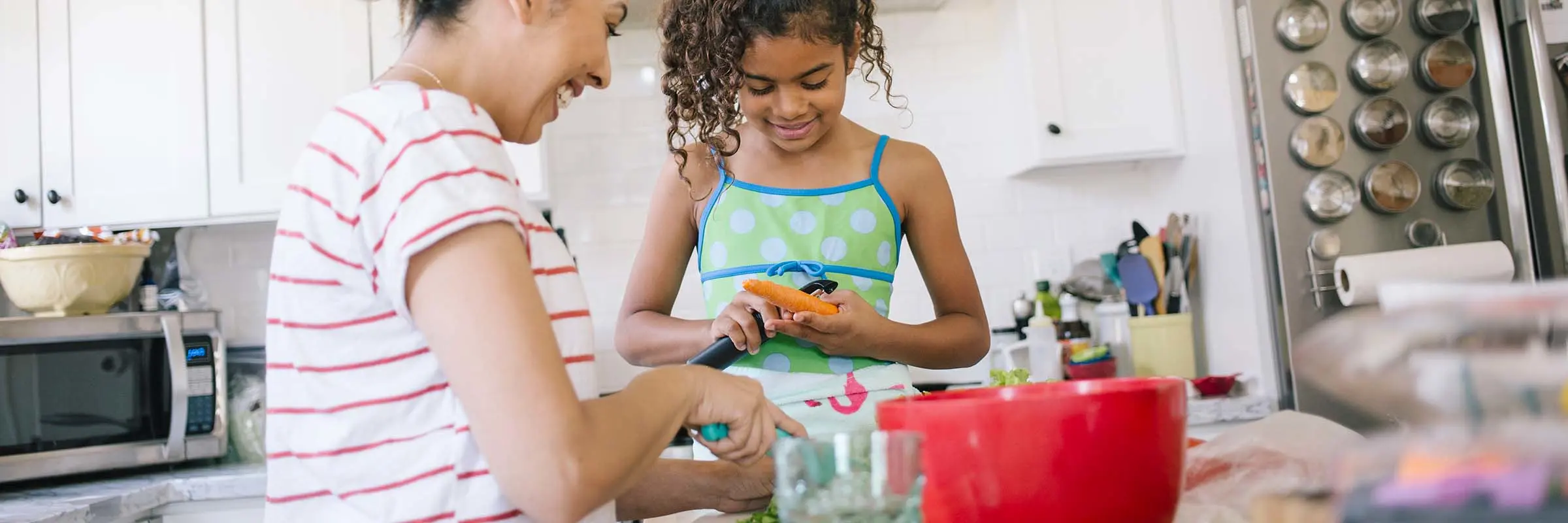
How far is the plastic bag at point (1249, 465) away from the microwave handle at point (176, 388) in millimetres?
2316

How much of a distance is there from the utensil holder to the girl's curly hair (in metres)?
1.55

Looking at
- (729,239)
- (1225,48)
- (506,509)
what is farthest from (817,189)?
(1225,48)

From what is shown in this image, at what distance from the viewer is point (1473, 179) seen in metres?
2.51

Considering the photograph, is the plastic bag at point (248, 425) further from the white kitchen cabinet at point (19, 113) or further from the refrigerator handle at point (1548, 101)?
the refrigerator handle at point (1548, 101)

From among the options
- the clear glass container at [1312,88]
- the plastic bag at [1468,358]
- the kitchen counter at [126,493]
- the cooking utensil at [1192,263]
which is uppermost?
the clear glass container at [1312,88]

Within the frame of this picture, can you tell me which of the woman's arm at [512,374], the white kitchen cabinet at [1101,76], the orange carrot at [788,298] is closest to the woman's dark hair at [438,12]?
the woman's arm at [512,374]

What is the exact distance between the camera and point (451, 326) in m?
0.68

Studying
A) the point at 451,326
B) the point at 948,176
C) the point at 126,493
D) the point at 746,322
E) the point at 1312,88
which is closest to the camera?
the point at 451,326

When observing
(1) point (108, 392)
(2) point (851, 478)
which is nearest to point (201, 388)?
(1) point (108, 392)

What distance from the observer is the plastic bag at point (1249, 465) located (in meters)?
0.84

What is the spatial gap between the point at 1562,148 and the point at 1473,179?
7.1 inches

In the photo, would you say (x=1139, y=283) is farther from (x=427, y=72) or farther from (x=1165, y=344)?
(x=427, y=72)

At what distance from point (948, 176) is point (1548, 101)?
1.38m

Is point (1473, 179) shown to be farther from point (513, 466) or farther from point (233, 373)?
point (233, 373)
